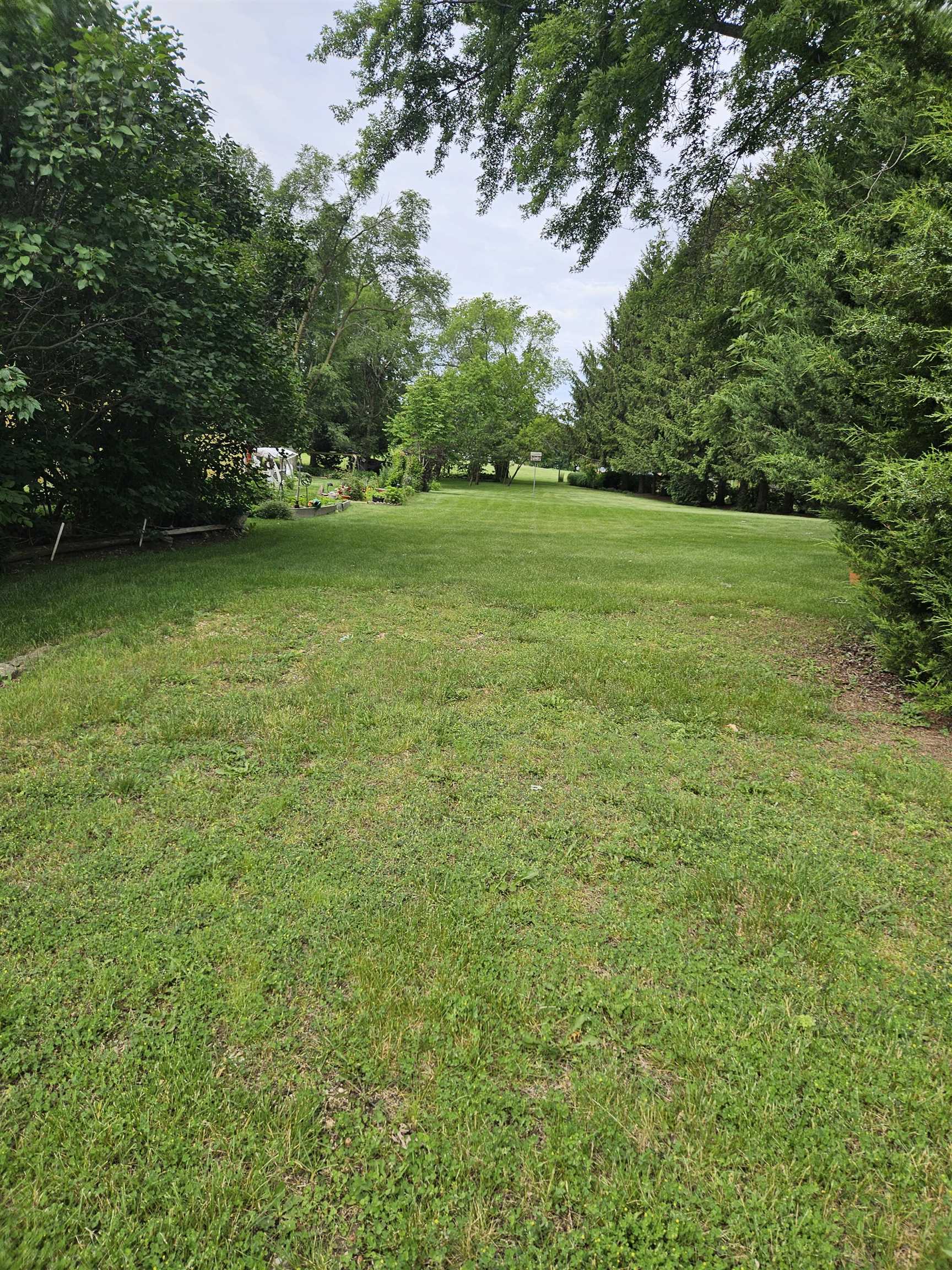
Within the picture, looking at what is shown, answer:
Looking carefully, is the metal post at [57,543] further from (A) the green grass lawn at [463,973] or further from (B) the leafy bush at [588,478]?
(B) the leafy bush at [588,478]

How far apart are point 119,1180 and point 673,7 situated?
8.32m

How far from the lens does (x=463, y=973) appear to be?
1.83 metres

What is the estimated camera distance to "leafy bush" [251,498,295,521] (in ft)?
46.6

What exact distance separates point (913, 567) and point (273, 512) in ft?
44.5

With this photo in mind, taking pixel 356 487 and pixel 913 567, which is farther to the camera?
pixel 356 487

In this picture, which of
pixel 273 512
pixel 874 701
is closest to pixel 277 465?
pixel 273 512

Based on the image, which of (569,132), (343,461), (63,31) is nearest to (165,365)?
(63,31)

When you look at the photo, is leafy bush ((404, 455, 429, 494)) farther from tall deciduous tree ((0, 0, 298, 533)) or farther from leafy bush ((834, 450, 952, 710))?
leafy bush ((834, 450, 952, 710))

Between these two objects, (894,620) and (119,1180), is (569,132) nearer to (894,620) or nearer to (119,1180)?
(894,620)

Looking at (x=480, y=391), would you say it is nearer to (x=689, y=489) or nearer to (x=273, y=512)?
(x=689, y=489)

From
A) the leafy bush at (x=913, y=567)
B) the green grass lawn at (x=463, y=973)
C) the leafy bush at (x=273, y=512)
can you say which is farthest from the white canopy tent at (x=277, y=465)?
the leafy bush at (x=913, y=567)

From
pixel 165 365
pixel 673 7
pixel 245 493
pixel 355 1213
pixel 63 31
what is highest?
pixel 673 7

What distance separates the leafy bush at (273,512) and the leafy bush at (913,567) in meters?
12.8

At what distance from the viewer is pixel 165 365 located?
22.6 ft
